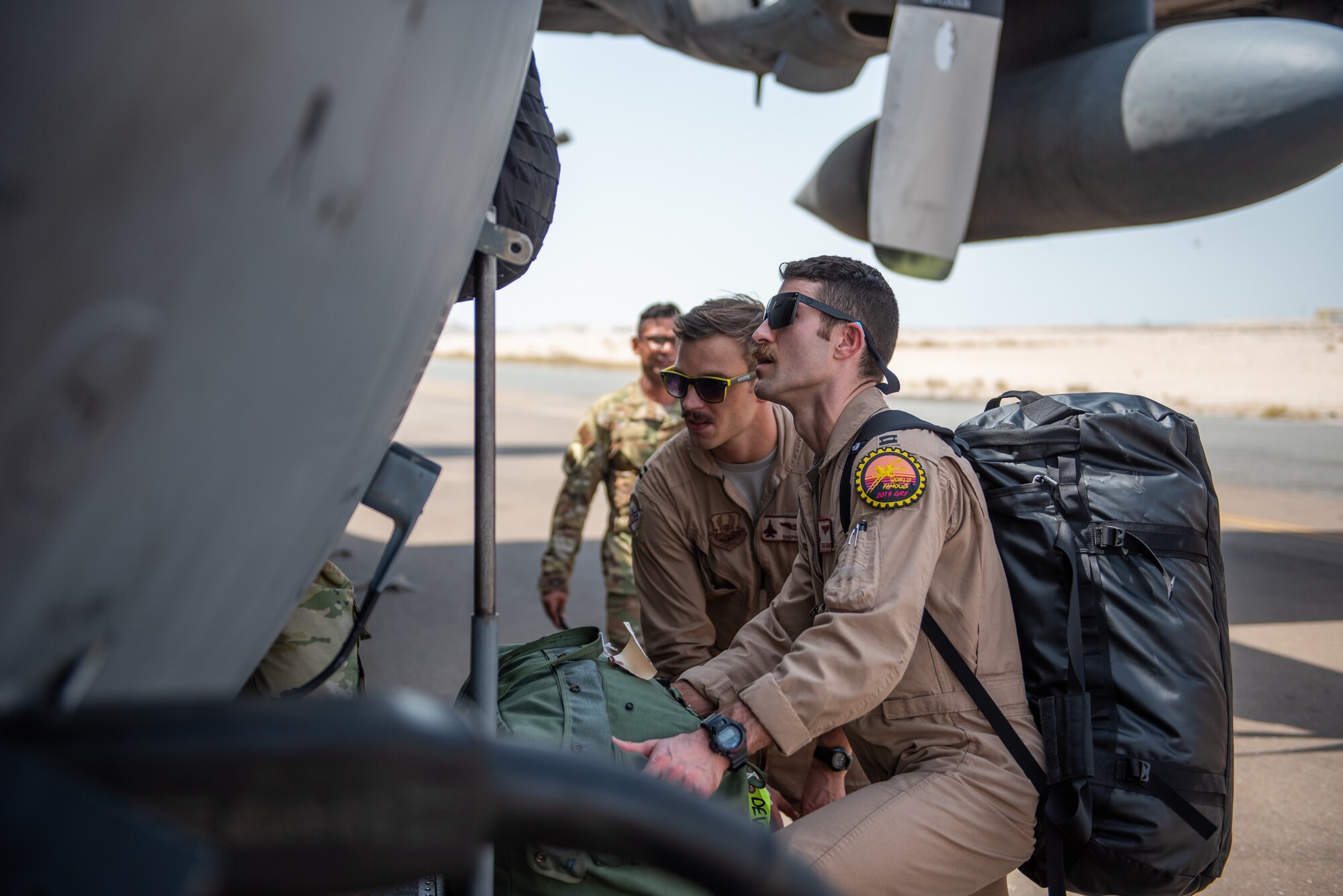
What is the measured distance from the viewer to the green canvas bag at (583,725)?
54.6 inches

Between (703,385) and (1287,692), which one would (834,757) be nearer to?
(703,385)

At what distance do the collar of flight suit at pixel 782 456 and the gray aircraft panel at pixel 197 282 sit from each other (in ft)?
6.82

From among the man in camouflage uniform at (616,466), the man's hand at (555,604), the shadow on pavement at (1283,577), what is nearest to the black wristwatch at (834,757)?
the man in camouflage uniform at (616,466)

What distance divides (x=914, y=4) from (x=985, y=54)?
416 mm

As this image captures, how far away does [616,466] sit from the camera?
4.34 metres

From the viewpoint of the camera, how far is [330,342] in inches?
30.5

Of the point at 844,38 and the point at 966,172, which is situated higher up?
the point at 844,38

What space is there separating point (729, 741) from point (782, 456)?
1.47 meters

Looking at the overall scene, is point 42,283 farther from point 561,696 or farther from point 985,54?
point 985,54

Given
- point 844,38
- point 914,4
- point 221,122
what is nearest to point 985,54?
point 914,4

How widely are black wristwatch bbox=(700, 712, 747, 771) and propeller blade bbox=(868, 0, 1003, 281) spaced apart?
373cm

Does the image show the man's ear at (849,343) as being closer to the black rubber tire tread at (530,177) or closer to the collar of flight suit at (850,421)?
the collar of flight suit at (850,421)

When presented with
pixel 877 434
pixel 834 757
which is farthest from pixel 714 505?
pixel 877 434

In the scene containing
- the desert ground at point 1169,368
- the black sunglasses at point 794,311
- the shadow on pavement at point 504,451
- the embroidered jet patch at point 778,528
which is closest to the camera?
the black sunglasses at point 794,311
